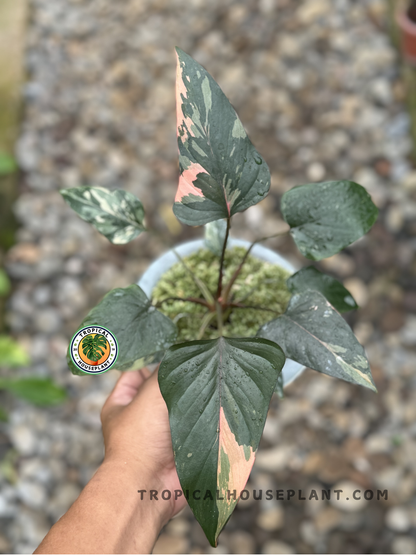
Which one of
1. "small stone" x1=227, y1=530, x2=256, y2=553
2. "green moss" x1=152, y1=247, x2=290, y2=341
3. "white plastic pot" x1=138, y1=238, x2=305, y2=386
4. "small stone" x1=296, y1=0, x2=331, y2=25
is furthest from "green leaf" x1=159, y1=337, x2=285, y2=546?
"small stone" x1=296, y1=0, x2=331, y2=25

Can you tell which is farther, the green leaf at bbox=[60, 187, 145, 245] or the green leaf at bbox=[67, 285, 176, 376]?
the green leaf at bbox=[60, 187, 145, 245]

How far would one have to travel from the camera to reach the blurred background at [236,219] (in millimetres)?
1277

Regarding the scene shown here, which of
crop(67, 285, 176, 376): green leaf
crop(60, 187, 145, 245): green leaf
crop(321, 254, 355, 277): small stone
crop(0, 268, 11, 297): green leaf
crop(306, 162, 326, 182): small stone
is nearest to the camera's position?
crop(67, 285, 176, 376): green leaf

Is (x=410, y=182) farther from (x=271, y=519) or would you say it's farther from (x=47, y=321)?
(x=47, y=321)

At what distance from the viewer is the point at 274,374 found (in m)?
0.62

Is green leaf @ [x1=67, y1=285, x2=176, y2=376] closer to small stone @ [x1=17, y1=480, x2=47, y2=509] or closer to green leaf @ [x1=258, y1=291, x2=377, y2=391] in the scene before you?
green leaf @ [x1=258, y1=291, x2=377, y2=391]

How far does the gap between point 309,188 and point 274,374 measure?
352mm

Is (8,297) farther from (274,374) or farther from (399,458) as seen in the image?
(399,458)

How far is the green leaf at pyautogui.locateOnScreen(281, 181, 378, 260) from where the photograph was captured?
0.75m

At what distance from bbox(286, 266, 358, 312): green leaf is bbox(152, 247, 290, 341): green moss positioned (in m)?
0.10

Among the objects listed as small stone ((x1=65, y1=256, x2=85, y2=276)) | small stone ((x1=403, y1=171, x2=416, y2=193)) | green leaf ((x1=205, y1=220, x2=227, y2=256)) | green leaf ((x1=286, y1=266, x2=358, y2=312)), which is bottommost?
small stone ((x1=403, y1=171, x2=416, y2=193))

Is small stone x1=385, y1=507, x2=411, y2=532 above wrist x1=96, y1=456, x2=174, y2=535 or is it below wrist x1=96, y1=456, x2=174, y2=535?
below

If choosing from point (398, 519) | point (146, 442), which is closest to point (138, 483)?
point (146, 442)

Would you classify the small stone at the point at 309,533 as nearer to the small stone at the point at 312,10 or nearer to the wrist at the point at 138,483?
the wrist at the point at 138,483
